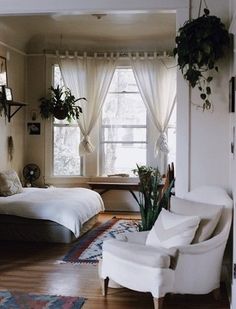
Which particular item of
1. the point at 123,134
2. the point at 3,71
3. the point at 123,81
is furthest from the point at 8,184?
the point at 123,81

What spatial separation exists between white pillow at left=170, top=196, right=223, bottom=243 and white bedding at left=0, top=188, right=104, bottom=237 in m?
1.89

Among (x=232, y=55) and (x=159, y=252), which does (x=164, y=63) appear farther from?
(x=159, y=252)

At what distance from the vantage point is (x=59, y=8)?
4340 mm

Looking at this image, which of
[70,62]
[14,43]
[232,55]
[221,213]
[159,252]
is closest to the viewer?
[159,252]

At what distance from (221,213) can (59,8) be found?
249 centimetres

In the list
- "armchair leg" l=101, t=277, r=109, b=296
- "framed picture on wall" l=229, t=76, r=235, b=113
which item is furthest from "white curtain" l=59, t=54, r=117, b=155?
"armchair leg" l=101, t=277, r=109, b=296

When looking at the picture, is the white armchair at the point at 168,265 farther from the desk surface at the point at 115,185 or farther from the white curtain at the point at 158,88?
the white curtain at the point at 158,88

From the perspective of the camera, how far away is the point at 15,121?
7.68 metres

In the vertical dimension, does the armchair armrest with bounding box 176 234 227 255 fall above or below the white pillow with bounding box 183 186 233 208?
below

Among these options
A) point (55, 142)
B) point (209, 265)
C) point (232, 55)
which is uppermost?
point (232, 55)

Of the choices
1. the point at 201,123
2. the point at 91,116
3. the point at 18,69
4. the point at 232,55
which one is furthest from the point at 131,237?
the point at 18,69

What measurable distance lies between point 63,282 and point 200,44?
246 centimetres

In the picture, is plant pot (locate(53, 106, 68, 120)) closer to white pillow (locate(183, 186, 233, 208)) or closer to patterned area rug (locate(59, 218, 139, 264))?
patterned area rug (locate(59, 218, 139, 264))

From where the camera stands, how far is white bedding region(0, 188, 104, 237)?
5406mm
